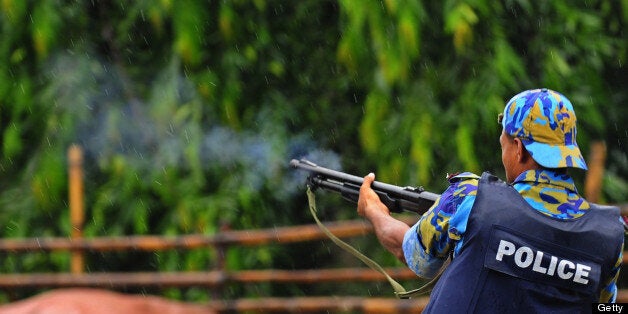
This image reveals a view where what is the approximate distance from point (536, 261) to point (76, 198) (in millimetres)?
4951

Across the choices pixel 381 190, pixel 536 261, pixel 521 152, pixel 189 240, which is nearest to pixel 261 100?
pixel 189 240

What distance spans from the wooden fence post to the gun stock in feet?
11.8

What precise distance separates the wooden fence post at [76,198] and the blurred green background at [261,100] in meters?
0.18

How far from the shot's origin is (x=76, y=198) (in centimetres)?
654

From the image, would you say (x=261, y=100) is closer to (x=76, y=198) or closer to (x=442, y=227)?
(x=76, y=198)

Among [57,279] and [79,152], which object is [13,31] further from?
[57,279]

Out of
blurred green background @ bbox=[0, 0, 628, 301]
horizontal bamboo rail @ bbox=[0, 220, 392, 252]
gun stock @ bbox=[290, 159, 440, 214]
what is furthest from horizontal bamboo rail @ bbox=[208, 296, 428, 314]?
gun stock @ bbox=[290, 159, 440, 214]

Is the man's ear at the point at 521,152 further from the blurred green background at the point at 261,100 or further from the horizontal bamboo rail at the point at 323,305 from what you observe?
the blurred green background at the point at 261,100

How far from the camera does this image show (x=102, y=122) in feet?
22.1

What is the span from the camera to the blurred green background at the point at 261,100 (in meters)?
5.80

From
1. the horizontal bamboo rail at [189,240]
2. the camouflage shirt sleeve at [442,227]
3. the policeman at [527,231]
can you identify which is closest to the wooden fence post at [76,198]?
the horizontal bamboo rail at [189,240]

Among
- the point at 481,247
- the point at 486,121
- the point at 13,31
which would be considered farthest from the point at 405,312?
the point at 13,31

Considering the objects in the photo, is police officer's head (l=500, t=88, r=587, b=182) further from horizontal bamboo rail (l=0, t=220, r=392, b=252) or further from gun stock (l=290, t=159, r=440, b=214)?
horizontal bamboo rail (l=0, t=220, r=392, b=252)

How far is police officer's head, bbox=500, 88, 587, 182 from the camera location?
6.84ft
